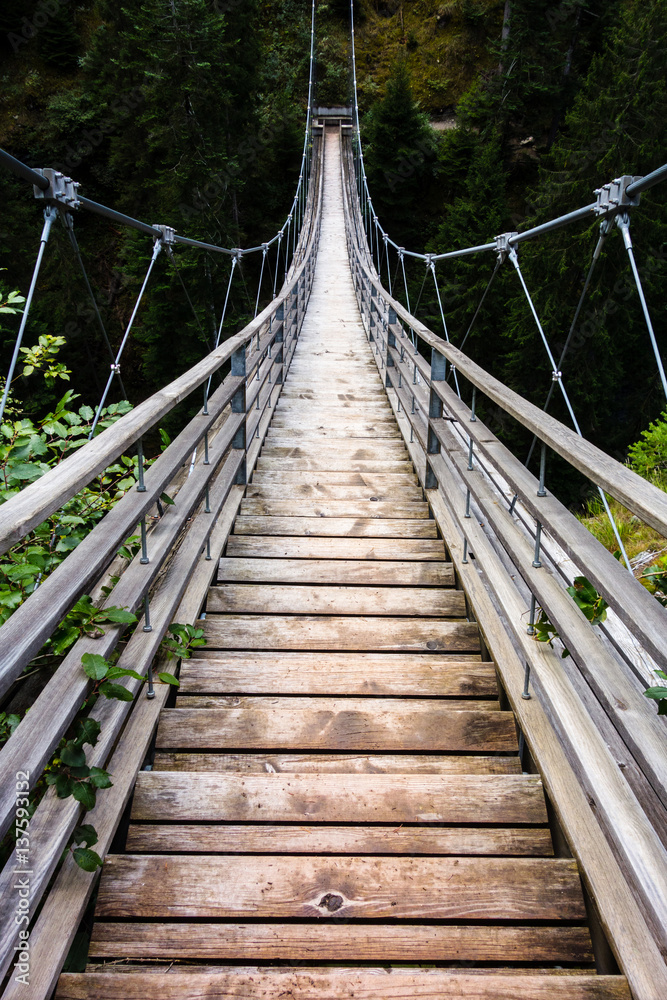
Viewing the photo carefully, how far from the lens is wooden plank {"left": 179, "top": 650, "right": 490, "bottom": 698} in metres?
1.91

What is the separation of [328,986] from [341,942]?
0.29 feet

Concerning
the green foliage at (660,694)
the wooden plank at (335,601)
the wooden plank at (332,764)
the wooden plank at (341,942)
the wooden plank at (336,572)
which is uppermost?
the green foliage at (660,694)

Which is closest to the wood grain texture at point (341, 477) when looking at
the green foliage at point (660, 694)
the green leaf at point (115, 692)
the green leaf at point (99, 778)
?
the green leaf at point (115, 692)

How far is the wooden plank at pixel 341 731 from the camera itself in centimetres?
172

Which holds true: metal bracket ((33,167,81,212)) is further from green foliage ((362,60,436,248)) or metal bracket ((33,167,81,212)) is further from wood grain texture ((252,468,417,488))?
green foliage ((362,60,436,248))

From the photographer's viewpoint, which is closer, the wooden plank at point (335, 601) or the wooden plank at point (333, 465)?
the wooden plank at point (335, 601)

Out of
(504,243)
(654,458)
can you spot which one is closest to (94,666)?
(504,243)

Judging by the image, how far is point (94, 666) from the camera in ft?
4.24

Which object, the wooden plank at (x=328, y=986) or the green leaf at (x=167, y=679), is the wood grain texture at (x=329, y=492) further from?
the wooden plank at (x=328, y=986)

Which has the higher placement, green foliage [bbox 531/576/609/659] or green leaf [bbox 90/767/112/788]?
green foliage [bbox 531/576/609/659]

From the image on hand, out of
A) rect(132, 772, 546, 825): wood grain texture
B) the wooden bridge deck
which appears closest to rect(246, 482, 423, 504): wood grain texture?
the wooden bridge deck

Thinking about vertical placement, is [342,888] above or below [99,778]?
below

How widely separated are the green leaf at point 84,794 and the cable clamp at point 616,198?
2.10 m

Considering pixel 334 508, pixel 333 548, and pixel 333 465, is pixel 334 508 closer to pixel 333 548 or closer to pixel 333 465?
pixel 333 548
